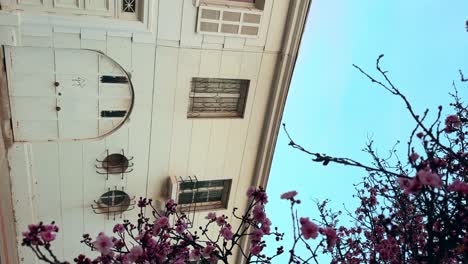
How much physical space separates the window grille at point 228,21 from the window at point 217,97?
50.2 inches

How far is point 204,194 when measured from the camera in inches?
466

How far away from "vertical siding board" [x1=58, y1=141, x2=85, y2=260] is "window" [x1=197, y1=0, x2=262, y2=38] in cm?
424

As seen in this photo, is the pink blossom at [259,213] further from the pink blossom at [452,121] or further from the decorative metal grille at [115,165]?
the decorative metal grille at [115,165]

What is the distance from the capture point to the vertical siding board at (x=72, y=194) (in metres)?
9.63

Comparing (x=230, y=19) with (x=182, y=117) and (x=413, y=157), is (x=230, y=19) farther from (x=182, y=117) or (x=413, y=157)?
(x=413, y=157)

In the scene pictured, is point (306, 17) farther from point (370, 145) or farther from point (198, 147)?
point (198, 147)

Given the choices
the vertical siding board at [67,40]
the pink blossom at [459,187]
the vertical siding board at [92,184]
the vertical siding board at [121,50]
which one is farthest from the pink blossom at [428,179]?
the vertical siding board at [92,184]

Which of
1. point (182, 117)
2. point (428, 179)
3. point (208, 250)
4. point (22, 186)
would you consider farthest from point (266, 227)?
point (22, 186)

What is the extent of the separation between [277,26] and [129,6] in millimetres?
3724

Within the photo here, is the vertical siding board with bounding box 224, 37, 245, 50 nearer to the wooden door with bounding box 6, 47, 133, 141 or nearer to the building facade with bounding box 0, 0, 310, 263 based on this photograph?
the building facade with bounding box 0, 0, 310, 263

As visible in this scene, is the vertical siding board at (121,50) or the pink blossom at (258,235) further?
the vertical siding board at (121,50)

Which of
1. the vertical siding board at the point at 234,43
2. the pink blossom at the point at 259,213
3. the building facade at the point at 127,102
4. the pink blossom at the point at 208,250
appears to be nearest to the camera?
the pink blossom at the point at 259,213

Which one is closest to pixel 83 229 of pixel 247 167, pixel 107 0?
pixel 247 167

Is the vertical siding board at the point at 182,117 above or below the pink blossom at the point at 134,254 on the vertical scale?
above
